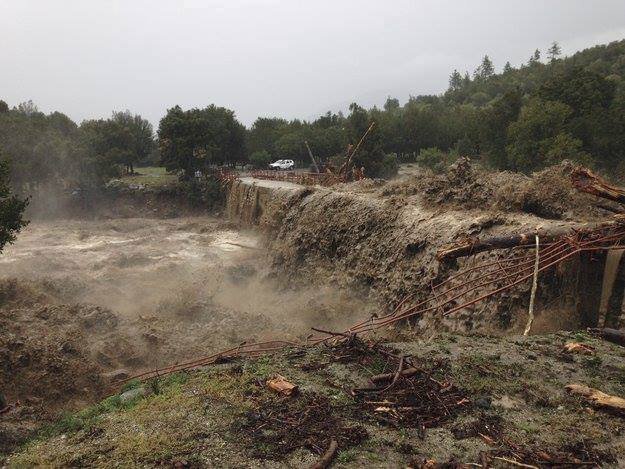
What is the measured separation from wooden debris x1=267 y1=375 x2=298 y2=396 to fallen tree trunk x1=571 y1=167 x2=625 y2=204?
638 cm

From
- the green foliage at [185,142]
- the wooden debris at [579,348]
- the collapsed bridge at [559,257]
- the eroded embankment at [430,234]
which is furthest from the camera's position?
the green foliage at [185,142]

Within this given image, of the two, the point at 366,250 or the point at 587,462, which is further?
the point at 366,250

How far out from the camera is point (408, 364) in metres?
6.57

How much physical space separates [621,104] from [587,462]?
1372 inches

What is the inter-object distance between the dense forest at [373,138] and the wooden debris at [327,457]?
89.6ft

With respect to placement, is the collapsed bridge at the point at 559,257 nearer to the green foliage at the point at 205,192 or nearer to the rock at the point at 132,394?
the rock at the point at 132,394

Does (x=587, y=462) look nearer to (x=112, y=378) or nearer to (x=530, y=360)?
(x=530, y=360)

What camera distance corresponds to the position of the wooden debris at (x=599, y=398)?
5340 mm

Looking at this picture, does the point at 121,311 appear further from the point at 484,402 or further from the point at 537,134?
the point at 537,134

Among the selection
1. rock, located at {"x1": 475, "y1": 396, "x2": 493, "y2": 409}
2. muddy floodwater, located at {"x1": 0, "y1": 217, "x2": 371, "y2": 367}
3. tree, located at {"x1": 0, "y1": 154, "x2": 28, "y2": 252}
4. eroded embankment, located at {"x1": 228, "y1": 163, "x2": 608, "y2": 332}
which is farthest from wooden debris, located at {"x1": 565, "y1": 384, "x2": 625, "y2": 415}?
tree, located at {"x1": 0, "y1": 154, "x2": 28, "y2": 252}

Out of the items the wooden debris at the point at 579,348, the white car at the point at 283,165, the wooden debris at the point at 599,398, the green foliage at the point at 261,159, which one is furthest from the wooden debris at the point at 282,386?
the green foliage at the point at 261,159

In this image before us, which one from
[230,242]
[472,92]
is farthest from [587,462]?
[472,92]

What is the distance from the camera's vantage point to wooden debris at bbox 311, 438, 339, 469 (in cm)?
455

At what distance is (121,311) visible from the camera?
16391 mm
